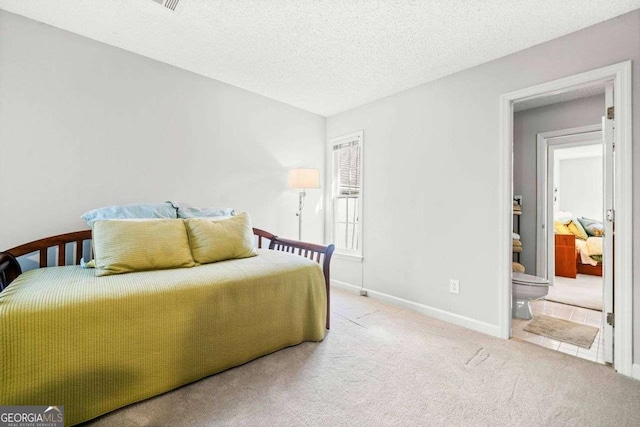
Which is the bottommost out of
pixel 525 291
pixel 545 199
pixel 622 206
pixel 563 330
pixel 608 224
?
pixel 563 330

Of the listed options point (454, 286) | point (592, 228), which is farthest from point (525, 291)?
point (592, 228)

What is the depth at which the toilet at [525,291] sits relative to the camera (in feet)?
8.72

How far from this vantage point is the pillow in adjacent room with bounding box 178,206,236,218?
2457mm

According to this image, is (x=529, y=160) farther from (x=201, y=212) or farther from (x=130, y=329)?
(x=130, y=329)

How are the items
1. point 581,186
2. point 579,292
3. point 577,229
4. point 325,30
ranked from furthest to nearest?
point 581,186 → point 577,229 → point 579,292 → point 325,30

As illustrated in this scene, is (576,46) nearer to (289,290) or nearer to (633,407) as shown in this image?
(633,407)

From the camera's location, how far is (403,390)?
1638 mm

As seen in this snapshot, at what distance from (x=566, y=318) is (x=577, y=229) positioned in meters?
2.74

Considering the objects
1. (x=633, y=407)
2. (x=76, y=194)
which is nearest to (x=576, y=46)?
(x=633, y=407)

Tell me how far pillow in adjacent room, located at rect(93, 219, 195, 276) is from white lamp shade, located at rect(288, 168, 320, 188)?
155cm

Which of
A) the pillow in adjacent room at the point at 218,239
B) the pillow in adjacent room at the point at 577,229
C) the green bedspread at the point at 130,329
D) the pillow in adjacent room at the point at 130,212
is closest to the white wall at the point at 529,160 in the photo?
the pillow in adjacent room at the point at 577,229

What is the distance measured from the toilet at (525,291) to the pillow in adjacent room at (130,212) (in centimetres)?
311

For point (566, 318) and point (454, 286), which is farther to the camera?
point (566, 318)

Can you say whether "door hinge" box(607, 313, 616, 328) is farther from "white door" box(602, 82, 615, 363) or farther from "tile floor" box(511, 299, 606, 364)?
"tile floor" box(511, 299, 606, 364)
